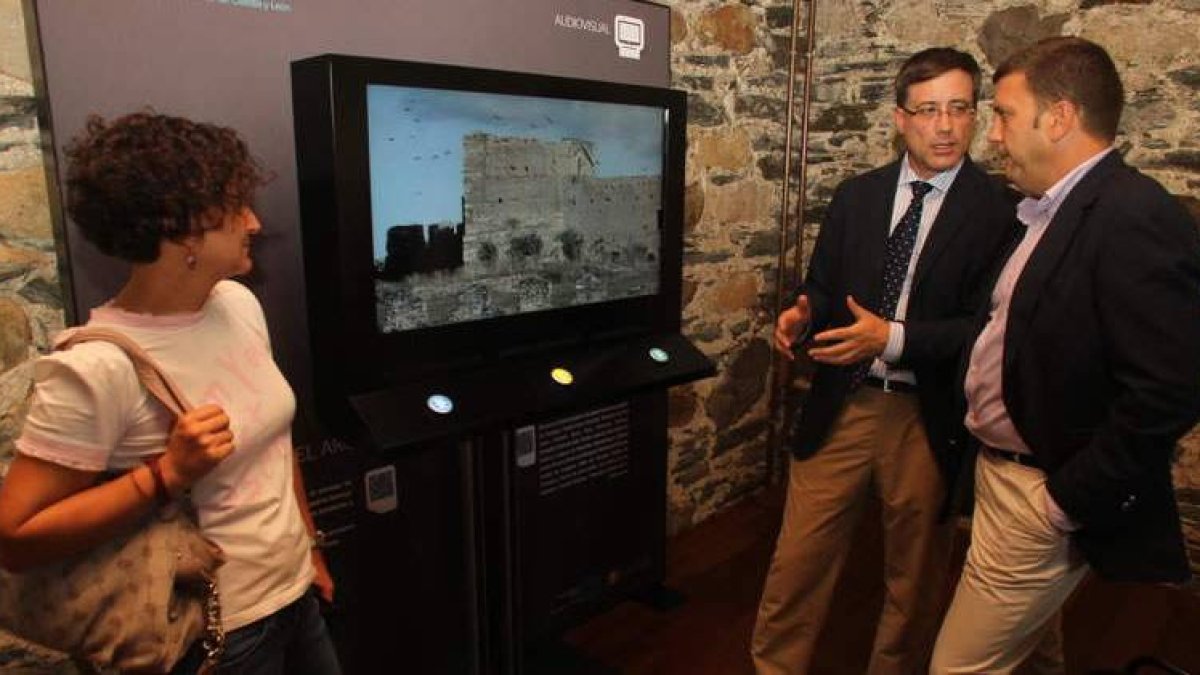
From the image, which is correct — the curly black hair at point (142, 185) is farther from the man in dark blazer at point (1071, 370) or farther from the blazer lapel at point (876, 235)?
the blazer lapel at point (876, 235)

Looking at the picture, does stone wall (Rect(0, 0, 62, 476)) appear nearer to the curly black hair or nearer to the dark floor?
the curly black hair

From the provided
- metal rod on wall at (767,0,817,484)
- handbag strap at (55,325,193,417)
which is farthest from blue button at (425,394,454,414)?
metal rod on wall at (767,0,817,484)

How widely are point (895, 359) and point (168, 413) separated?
1.58 m

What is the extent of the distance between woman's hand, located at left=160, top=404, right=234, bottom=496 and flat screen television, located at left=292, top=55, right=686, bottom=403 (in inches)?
18.7

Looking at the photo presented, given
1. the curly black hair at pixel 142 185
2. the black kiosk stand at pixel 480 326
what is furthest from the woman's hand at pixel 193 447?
the black kiosk stand at pixel 480 326

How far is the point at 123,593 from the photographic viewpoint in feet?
3.73

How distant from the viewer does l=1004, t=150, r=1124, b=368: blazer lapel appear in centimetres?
154

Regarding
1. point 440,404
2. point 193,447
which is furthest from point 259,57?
point 193,447

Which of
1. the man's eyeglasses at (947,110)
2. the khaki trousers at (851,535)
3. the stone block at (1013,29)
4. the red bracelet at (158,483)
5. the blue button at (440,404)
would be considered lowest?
the khaki trousers at (851,535)

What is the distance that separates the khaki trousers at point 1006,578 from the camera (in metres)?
1.60

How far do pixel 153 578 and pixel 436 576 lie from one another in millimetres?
1066

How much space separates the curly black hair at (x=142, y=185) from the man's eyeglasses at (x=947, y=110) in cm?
167

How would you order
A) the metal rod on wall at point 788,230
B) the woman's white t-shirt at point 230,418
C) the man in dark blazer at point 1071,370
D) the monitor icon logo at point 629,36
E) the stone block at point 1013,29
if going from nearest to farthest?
the woman's white t-shirt at point 230,418 < the man in dark blazer at point 1071,370 < the monitor icon logo at point 629,36 < the stone block at point 1013,29 < the metal rod on wall at point 788,230

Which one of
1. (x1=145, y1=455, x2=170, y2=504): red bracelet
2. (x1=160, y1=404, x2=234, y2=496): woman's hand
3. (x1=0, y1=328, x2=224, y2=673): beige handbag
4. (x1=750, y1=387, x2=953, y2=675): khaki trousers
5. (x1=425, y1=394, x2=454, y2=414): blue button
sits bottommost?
(x1=750, y1=387, x2=953, y2=675): khaki trousers
